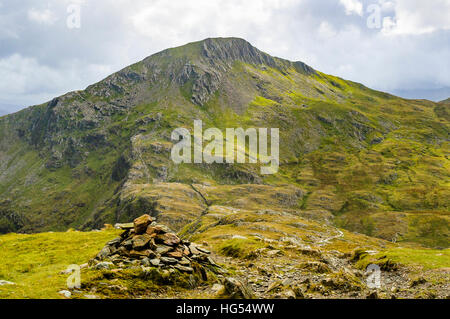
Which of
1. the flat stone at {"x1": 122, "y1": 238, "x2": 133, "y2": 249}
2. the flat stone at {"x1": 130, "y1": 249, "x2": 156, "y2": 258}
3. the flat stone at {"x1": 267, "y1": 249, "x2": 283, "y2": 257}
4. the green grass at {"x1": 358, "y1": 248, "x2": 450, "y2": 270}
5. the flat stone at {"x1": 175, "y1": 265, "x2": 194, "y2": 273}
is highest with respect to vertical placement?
the flat stone at {"x1": 122, "y1": 238, "x2": 133, "y2": 249}

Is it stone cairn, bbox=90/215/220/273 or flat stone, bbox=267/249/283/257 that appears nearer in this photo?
stone cairn, bbox=90/215/220/273

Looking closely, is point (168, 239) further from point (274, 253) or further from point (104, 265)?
point (274, 253)

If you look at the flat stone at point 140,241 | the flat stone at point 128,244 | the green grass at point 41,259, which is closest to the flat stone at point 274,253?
the flat stone at point 140,241

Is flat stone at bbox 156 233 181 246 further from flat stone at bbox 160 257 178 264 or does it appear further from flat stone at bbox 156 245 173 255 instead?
flat stone at bbox 160 257 178 264

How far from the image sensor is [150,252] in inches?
1356

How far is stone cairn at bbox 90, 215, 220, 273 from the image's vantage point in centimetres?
3300

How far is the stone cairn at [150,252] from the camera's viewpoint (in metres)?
33.0

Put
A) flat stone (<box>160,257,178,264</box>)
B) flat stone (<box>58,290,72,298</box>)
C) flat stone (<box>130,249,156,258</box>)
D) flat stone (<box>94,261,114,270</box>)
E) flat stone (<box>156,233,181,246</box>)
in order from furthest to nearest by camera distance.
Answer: flat stone (<box>156,233,181,246</box>)
flat stone (<box>130,249,156,258</box>)
flat stone (<box>160,257,178,264</box>)
flat stone (<box>94,261,114,270</box>)
flat stone (<box>58,290,72,298</box>)

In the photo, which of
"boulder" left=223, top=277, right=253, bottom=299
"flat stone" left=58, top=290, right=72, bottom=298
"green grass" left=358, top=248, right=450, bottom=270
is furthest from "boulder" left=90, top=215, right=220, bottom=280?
"green grass" left=358, top=248, right=450, bottom=270

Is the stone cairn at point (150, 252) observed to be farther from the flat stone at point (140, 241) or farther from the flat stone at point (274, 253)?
the flat stone at point (274, 253)
